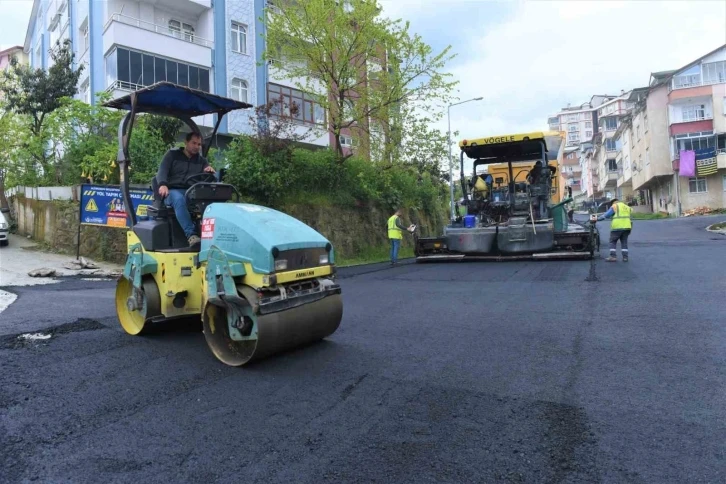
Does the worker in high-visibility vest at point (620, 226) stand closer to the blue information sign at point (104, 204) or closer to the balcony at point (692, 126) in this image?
the blue information sign at point (104, 204)

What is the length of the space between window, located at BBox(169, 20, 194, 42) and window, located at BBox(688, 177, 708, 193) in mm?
39651

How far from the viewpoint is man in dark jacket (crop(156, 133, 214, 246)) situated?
193 inches

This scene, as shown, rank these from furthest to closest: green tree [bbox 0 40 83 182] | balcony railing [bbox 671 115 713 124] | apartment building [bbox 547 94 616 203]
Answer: apartment building [bbox 547 94 616 203]
balcony railing [bbox 671 115 713 124]
green tree [bbox 0 40 83 182]

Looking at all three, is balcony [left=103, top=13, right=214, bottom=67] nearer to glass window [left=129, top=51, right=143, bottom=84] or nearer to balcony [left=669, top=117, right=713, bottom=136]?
glass window [left=129, top=51, right=143, bottom=84]

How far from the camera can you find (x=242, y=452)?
2.85 metres

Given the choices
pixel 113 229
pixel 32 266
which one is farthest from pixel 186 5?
pixel 32 266

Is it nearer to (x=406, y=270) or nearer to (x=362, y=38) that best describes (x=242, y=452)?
(x=406, y=270)

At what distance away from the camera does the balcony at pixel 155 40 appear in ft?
63.0

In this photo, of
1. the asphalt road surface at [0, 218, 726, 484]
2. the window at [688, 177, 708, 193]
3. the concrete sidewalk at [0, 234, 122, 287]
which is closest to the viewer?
the asphalt road surface at [0, 218, 726, 484]

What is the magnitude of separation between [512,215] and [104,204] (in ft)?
31.5

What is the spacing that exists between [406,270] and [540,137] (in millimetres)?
4517

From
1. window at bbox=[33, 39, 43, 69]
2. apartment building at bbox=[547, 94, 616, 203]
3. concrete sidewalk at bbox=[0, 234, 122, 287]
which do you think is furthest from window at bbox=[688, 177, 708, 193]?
apartment building at bbox=[547, 94, 616, 203]

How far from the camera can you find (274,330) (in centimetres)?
408

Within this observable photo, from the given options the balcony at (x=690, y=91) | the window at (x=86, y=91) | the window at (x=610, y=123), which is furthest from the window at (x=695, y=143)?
the window at (x=86, y=91)
